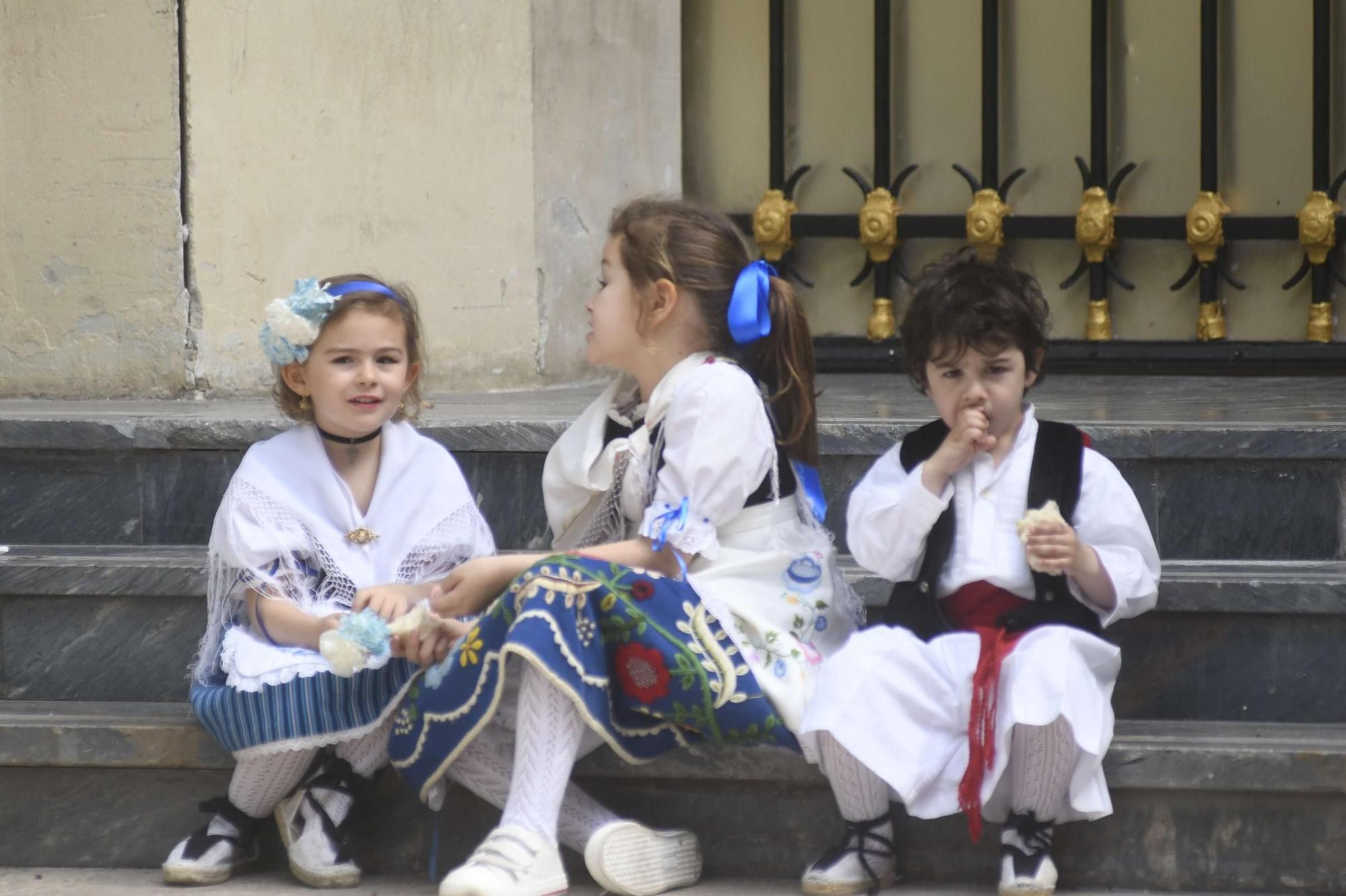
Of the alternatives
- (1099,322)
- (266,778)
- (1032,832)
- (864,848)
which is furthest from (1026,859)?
(1099,322)

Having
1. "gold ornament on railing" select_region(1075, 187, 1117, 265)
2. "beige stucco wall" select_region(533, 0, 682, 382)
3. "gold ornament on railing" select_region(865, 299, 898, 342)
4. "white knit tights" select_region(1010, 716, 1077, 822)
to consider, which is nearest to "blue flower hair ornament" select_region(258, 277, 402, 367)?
"white knit tights" select_region(1010, 716, 1077, 822)

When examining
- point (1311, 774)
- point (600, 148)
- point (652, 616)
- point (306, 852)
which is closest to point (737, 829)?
point (652, 616)

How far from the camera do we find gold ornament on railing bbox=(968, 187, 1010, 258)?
4527 millimetres

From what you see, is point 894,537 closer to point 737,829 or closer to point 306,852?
point 737,829

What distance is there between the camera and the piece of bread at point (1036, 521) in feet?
7.39

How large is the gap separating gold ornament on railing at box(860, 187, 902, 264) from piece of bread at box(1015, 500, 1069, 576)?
7.78 ft

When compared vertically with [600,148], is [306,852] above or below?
below

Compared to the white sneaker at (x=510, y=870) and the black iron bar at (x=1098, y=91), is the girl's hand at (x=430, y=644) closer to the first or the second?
the white sneaker at (x=510, y=870)

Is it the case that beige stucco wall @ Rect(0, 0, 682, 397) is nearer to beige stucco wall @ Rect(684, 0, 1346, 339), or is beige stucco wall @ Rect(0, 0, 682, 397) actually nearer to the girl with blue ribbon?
beige stucco wall @ Rect(684, 0, 1346, 339)

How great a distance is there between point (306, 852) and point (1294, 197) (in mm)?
3193

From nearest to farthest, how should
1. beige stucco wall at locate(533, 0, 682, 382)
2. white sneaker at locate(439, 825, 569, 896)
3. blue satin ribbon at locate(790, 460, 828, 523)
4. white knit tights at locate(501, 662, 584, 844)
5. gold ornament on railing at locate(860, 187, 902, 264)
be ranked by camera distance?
white sneaker at locate(439, 825, 569, 896) < white knit tights at locate(501, 662, 584, 844) < blue satin ribbon at locate(790, 460, 828, 523) < beige stucco wall at locate(533, 0, 682, 382) < gold ornament on railing at locate(860, 187, 902, 264)

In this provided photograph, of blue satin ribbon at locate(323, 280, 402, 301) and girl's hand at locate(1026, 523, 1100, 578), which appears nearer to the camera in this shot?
girl's hand at locate(1026, 523, 1100, 578)

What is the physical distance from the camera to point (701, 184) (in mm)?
4793

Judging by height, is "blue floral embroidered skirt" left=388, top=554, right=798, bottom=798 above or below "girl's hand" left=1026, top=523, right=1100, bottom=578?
below
